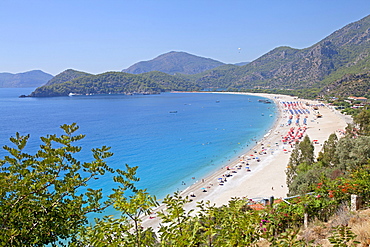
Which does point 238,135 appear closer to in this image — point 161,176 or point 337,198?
point 161,176

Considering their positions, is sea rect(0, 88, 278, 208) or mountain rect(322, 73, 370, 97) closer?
sea rect(0, 88, 278, 208)

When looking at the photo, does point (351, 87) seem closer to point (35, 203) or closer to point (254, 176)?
point (254, 176)

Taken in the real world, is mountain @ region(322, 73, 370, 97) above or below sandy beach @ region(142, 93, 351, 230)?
above

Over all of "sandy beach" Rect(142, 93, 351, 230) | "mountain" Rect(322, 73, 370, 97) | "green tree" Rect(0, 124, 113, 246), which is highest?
"mountain" Rect(322, 73, 370, 97)

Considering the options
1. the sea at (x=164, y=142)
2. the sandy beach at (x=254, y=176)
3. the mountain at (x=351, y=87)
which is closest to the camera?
the sandy beach at (x=254, y=176)

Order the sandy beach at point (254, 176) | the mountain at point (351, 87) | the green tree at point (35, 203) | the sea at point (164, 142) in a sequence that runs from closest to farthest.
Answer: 1. the green tree at point (35, 203)
2. the sandy beach at point (254, 176)
3. the sea at point (164, 142)
4. the mountain at point (351, 87)

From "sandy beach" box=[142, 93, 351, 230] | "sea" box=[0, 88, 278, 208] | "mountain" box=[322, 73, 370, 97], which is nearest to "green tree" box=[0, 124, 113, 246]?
"sandy beach" box=[142, 93, 351, 230]

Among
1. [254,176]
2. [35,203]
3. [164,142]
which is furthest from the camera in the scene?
[164,142]

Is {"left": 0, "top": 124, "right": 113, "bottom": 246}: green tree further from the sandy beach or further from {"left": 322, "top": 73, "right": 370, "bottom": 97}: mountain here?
{"left": 322, "top": 73, "right": 370, "bottom": 97}: mountain

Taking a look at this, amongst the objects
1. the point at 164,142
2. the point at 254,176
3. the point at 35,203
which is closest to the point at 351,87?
the point at 164,142

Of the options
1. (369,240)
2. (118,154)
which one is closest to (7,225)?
(369,240)

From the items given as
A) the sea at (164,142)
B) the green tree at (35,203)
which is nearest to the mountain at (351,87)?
the sea at (164,142)

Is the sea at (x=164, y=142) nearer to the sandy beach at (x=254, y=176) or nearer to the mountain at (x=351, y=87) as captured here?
the sandy beach at (x=254, y=176)

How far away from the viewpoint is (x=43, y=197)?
11.2ft
